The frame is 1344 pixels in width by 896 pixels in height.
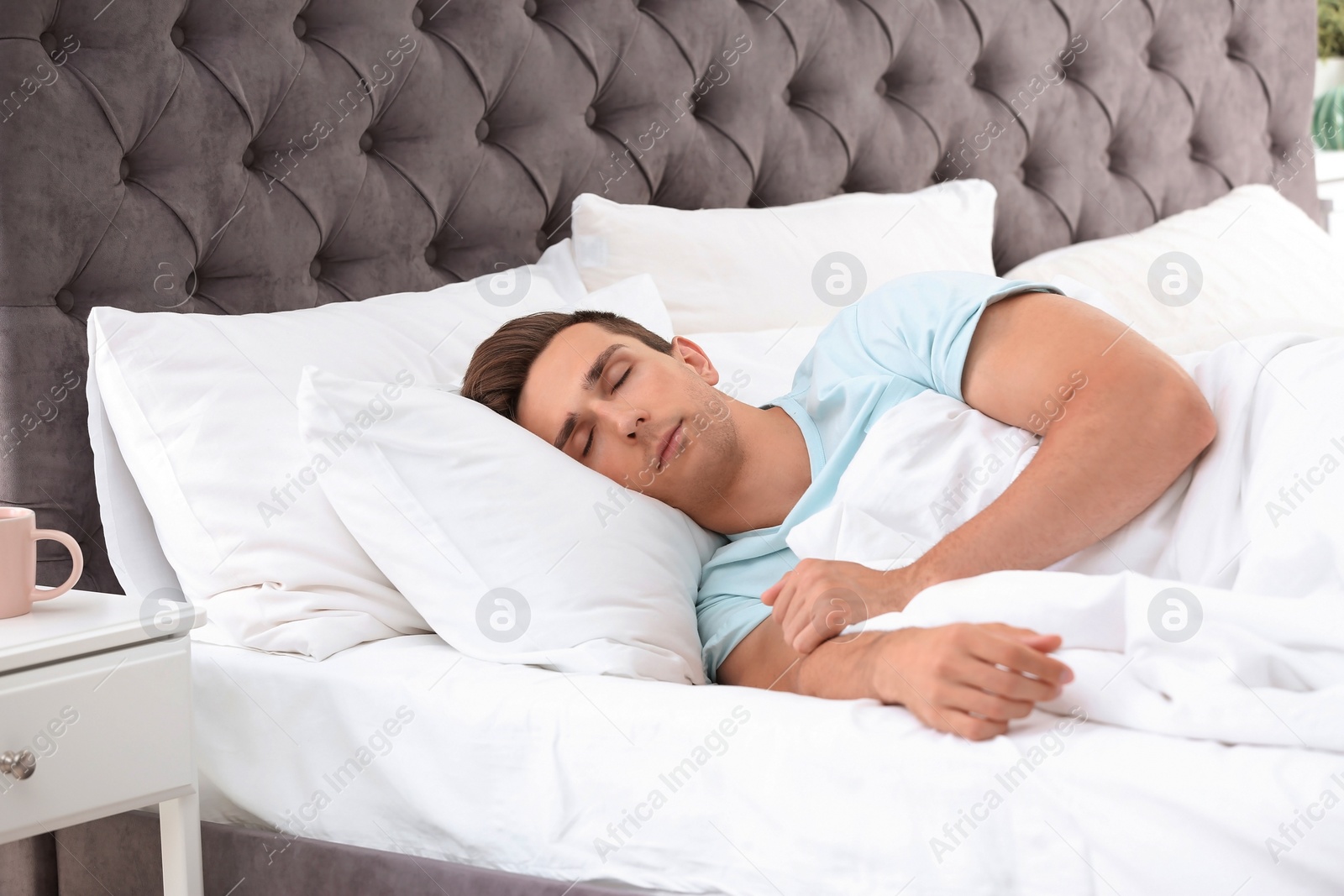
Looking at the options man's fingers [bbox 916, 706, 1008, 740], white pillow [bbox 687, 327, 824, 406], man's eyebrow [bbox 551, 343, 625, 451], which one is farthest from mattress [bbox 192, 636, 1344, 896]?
white pillow [bbox 687, 327, 824, 406]

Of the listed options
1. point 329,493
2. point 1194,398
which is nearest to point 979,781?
point 1194,398

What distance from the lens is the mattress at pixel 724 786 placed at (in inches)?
28.5

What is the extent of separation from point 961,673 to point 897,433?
38 cm

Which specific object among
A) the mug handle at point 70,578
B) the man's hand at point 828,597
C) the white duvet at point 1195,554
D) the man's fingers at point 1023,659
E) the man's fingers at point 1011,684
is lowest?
the mug handle at point 70,578

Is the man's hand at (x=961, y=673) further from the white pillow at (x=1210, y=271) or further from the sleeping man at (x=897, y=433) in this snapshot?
the white pillow at (x=1210, y=271)

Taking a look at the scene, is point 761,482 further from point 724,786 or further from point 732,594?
point 724,786

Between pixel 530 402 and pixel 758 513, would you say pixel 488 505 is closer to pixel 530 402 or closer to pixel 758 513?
pixel 530 402

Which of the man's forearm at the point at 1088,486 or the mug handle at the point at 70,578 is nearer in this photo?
the man's forearm at the point at 1088,486

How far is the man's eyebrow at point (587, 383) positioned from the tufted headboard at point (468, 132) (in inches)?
18.7

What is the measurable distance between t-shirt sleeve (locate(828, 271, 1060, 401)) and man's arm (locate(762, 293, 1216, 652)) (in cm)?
11

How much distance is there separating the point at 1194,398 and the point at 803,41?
1240mm

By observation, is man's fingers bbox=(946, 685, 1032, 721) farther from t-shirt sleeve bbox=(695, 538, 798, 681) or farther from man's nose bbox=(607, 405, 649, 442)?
man's nose bbox=(607, 405, 649, 442)

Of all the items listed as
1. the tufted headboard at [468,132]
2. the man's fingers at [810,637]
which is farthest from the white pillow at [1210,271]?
the man's fingers at [810,637]

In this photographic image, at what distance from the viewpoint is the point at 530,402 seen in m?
1.37
